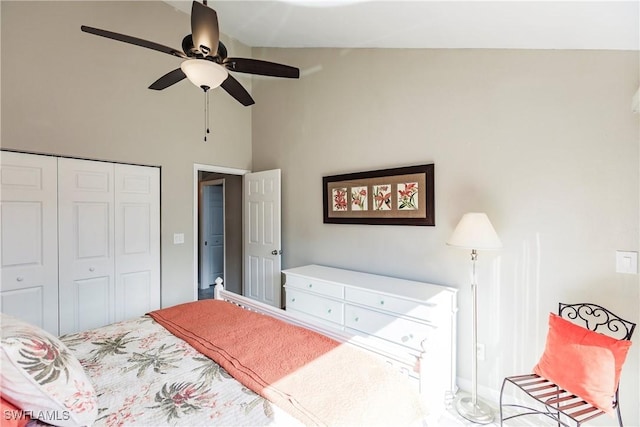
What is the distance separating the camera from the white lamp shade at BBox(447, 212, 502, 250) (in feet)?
6.38

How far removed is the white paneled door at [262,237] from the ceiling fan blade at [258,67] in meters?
1.71

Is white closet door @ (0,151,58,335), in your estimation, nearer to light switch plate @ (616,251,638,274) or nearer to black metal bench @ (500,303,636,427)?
black metal bench @ (500,303,636,427)

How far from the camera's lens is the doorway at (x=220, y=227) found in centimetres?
455

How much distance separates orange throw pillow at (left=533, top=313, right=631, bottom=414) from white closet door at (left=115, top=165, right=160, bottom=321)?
344 cm

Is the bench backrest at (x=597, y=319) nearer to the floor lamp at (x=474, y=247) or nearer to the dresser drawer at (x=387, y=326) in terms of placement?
the floor lamp at (x=474, y=247)

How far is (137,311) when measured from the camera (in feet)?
10.3

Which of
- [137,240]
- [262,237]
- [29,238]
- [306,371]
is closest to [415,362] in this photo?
[306,371]

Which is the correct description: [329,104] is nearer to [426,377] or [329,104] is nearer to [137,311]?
[426,377]

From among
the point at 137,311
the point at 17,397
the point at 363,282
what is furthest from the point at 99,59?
the point at 363,282

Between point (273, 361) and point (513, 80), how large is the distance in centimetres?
238

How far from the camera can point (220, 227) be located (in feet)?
18.0

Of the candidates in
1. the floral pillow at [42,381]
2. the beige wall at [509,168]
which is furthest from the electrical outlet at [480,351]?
the floral pillow at [42,381]

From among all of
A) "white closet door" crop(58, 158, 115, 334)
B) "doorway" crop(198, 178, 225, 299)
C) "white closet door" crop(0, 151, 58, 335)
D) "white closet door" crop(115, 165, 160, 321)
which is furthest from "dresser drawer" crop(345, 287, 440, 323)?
"doorway" crop(198, 178, 225, 299)

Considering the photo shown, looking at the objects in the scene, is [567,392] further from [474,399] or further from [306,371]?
[306,371]
